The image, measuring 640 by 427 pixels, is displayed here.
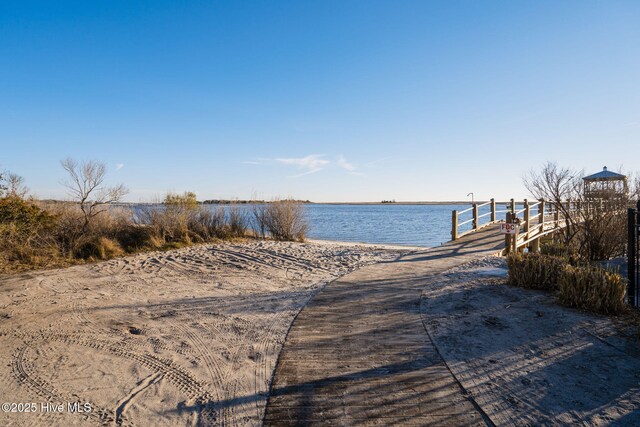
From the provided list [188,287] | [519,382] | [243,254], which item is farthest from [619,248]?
[188,287]

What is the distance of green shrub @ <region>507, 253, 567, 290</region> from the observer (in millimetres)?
6430

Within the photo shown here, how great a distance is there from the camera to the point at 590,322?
4.92 metres

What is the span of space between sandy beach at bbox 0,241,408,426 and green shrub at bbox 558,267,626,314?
4.21 metres

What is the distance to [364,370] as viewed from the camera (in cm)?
375

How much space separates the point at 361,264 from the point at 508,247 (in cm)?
482

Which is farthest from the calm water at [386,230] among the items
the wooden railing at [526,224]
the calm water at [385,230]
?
the wooden railing at [526,224]

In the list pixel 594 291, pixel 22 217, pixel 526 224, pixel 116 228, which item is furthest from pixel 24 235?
pixel 526 224

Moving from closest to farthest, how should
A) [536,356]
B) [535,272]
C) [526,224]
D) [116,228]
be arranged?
[536,356], [535,272], [116,228], [526,224]

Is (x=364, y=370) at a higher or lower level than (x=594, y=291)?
lower

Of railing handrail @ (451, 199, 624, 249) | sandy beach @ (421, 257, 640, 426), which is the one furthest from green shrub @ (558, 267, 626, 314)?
railing handrail @ (451, 199, 624, 249)

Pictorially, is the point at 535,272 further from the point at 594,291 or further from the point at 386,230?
the point at 386,230

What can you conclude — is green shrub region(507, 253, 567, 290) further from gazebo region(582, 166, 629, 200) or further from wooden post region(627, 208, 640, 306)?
gazebo region(582, 166, 629, 200)

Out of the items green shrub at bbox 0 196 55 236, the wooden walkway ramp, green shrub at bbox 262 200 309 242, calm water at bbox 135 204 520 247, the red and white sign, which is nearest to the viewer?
the wooden walkway ramp

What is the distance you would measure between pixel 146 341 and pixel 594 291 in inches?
249
